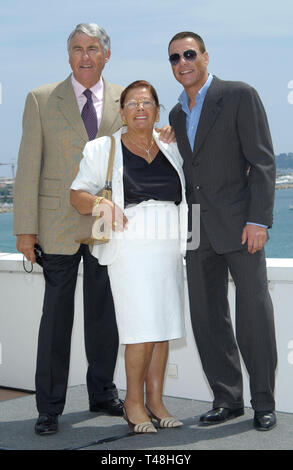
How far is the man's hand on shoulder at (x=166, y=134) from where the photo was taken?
3203 millimetres

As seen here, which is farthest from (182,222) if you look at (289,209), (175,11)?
(175,11)

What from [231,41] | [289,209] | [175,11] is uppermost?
[175,11]

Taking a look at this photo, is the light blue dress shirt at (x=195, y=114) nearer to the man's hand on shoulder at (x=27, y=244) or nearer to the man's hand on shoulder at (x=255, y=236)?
the man's hand on shoulder at (x=255, y=236)

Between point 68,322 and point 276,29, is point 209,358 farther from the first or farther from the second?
point 276,29

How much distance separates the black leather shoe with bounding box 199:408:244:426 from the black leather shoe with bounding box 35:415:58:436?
24.2 inches

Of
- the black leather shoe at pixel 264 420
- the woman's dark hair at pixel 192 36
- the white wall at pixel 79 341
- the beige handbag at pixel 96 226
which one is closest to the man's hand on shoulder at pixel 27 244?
the beige handbag at pixel 96 226

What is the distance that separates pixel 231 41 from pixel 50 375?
84.4 m

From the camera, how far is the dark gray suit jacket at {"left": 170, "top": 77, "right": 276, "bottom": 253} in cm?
308

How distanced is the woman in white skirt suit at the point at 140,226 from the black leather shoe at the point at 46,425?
1.14ft

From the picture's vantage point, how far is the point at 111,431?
10.6 ft

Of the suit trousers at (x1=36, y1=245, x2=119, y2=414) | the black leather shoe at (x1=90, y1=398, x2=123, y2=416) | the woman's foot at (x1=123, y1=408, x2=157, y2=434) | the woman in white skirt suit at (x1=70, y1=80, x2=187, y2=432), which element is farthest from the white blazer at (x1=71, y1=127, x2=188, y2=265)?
the black leather shoe at (x1=90, y1=398, x2=123, y2=416)

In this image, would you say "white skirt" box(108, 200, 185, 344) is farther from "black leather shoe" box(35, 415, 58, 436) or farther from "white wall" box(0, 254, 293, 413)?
"white wall" box(0, 254, 293, 413)

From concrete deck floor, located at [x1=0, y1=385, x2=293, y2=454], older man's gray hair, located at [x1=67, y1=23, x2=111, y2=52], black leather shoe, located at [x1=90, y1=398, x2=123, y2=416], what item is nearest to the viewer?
concrete deck floor, located at [x1=0, y1=385, x2=293, y2=454]

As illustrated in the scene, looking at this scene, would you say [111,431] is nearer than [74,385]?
Yes
